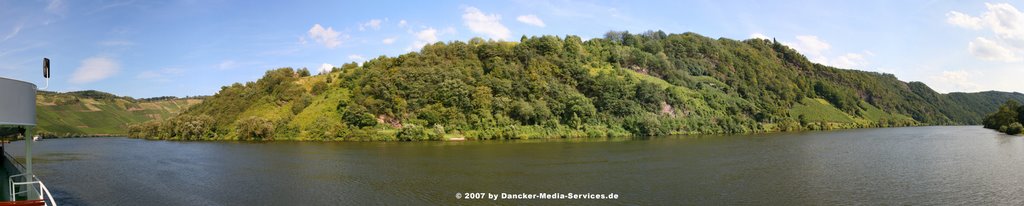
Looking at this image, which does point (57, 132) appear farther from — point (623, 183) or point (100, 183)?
point (623, 183)

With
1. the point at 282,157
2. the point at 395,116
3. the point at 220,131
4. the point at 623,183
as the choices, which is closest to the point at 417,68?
the point at 395,116

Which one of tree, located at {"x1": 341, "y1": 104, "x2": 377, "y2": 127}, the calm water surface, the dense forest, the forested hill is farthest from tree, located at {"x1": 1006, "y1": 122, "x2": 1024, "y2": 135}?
tree, located at {"x1": 341, "y1": 104, "x2": 377, "y2": 127}

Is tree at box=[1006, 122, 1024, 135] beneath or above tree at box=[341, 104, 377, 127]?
beneath

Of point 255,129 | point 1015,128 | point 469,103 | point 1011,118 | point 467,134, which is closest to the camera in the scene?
point 467,134

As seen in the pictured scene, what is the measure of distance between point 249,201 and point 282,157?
100 feet

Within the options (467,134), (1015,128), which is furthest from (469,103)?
(1015,128)

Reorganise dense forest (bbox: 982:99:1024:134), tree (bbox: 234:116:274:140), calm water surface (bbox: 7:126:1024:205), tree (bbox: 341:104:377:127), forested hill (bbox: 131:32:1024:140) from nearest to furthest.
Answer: calm water surface (bbox: 7:126:1024:205) < tree (bbox: 341:104:377:127) < tree (bbox: 234:116:274:140) < dense forest (bbox: 982:99:1024:134) < forested hill (bbox: 131:32:1024:140)

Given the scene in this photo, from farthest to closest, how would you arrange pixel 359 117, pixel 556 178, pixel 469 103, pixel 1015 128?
pixel 469 103 < pixel 1015 128 < pixel 359 117 < pixel 556 178

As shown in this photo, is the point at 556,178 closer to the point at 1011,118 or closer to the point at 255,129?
the point at 255,129

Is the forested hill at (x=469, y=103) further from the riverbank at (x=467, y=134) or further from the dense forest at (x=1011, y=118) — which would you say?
the dense forest at (x=1011, y=118)

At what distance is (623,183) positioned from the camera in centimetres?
3888

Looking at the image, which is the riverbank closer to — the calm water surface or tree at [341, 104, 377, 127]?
tree at [341, 104, 377, 127]

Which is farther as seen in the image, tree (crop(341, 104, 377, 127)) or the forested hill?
the forested hill

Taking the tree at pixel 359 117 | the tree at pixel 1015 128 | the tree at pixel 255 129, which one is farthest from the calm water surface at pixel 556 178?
the tree at pixel 1015 128
